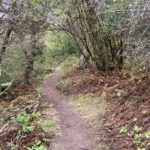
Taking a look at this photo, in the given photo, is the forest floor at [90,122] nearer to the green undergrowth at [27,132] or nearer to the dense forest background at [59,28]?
the green undergrowth at [27,132]

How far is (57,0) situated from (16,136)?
823 centimetres

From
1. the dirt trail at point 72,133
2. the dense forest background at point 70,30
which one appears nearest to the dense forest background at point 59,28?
the dense forest background at point 70,30

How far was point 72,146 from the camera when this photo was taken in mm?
8508

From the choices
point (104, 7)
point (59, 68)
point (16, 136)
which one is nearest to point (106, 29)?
point (104, 7)

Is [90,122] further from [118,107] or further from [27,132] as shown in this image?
[27,132]

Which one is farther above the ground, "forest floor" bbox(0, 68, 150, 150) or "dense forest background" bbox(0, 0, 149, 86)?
"dense forest background" bbox(0, 0, 149, 86)

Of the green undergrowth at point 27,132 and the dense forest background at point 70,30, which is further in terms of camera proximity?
the dense forest background at point 70,30

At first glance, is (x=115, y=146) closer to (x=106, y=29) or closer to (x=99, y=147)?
(x=99, y=147)

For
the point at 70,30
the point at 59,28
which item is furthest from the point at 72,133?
the point at 70,30

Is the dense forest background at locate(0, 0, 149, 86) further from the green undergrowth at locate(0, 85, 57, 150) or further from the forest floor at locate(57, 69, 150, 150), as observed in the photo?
the green undergrowth at locate(0, 85, 57, 150)

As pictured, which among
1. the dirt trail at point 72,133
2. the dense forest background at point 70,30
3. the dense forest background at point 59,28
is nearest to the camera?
the dirt trail at point 72,133

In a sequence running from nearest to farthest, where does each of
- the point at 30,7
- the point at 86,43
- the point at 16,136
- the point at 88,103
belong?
the point at 16,136 → the point at 88,103 → the point at 30,7 → the point at 86,43

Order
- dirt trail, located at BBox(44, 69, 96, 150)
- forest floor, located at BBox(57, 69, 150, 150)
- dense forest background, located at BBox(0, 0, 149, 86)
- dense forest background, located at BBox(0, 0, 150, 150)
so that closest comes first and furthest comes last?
forest floor, located at BBox(57, 69, 150, 150) → dirt trail, located at BBox(44, 69, 96, 150) → dense forest background, located at BBox(0, 0, 150, 150) → dense forest background, located at BBox(0, 0, 149, 86)

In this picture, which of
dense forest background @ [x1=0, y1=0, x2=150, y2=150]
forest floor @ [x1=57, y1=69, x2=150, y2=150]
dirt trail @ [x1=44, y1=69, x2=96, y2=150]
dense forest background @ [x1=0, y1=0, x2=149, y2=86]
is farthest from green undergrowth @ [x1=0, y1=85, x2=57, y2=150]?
dense forest background @ [x1=0, y1=0, x2=149, y2=86]
